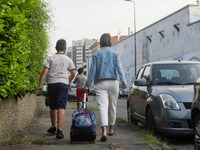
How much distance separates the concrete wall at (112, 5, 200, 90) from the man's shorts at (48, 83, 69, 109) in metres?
22.8

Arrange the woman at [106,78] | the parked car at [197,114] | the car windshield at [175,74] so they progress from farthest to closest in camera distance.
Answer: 1. the car windshield at [175,74]
2. the woman at [106,78]
3. the parked car at [197,114]

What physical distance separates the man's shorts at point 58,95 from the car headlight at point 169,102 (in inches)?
75.5

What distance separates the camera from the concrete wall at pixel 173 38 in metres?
28.7

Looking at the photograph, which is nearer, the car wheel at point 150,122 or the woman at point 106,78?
the woman at point 106,78

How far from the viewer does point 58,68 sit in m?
6.48

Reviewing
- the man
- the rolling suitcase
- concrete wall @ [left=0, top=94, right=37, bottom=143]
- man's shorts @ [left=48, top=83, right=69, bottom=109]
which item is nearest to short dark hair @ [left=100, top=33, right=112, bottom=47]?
the man

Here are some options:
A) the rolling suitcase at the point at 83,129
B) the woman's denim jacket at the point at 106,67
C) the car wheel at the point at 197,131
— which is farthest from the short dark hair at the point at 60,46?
the car wheel at the point at 197,131

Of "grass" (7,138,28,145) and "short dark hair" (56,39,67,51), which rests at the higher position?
"short dark hair" (56,39,67,51)

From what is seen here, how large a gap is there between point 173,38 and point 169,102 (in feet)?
88.8

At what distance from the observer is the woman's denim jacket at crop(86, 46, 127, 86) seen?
634cm

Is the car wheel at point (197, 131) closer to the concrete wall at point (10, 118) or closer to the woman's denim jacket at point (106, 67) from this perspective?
the woman's denim jacket at point (106, 67)

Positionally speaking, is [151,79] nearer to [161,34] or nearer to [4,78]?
[4,78]

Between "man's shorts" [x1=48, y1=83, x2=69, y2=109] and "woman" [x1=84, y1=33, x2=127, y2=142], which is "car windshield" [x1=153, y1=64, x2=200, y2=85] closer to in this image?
"woman" [x1=84, y1=33, x2=127, y2=142]

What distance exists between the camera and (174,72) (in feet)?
25.5
